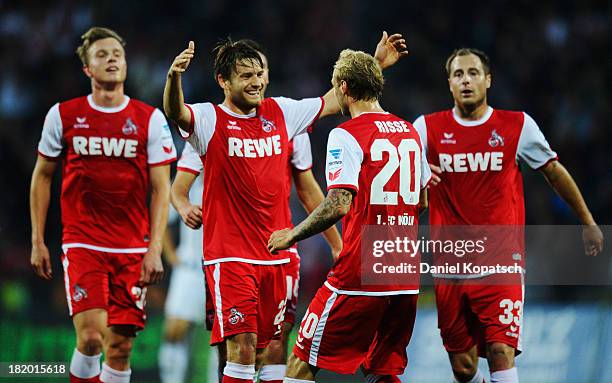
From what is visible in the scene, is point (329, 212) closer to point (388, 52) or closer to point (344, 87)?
point (344, 87)

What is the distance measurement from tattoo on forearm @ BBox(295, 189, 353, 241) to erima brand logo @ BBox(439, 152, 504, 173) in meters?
1.78

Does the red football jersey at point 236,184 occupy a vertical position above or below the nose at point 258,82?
below

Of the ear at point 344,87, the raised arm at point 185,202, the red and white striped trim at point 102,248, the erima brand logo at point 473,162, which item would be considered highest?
the ear at point 344,87

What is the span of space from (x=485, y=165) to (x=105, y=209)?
2899 mm

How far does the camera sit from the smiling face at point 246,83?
6281mm

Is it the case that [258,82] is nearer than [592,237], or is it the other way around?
[258,82]

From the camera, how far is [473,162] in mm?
6965

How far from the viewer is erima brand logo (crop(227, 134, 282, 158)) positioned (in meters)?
6.29

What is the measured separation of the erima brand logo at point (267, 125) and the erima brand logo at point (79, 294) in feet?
6.10

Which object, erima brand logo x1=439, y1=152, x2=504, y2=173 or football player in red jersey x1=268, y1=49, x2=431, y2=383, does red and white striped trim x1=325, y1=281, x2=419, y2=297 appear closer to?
football player in red jersey x1=268, y1=49, x2=431, y2=383

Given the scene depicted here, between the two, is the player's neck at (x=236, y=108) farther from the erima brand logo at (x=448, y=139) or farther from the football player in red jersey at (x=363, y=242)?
the erima brand logo at (x=448, y=139)

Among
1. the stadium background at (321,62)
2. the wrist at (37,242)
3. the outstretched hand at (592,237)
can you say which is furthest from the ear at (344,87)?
the stadium background at (321,62)

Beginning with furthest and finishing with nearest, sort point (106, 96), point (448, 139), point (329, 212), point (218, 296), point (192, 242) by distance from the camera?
point (192, 242), point (106, 96), point (448, 139), point (218, 296), point (329, 212)

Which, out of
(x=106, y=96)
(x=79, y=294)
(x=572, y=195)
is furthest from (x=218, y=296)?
(x=572, y=195)
